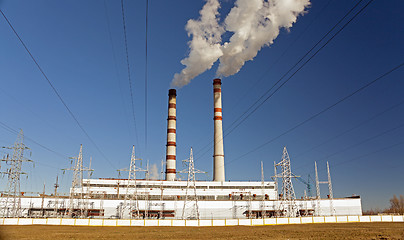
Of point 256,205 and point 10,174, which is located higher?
point 10,174

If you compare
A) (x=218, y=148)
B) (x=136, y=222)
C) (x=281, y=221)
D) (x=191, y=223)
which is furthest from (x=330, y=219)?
(x=218, y=148)

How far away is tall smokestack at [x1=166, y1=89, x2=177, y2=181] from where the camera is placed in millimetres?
87000

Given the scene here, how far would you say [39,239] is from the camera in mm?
26516

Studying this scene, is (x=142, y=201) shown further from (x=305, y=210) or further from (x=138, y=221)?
(x=305, y=210)

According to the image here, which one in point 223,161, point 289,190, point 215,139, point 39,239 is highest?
point 215,139

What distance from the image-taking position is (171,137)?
88750mm

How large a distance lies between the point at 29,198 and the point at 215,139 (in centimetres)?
4548

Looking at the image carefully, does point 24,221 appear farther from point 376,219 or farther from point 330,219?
point 376,219

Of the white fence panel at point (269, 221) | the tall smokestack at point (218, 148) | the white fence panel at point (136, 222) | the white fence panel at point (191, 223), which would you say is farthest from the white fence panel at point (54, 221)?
the tall smokestack at point (218, 148)

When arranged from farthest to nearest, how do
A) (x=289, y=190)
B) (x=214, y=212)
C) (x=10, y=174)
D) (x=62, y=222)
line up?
1. (x=214, y=212)
2. (x=289, y=190)
3. (x=10, y=174)
4. (x=62, y=222)

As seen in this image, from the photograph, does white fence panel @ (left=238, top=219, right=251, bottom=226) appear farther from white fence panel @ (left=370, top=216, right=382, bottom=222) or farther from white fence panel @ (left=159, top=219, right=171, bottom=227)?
white fence panel @ (left=370, top=216, right=382, bottom=222)

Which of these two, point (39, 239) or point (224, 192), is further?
point (224, 192)

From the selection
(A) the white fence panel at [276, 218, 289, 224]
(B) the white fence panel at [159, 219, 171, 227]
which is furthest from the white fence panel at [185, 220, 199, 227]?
(A) the white fence panel at [276, 218, 289, 224]

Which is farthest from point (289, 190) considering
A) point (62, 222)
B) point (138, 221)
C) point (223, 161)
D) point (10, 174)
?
point (10, 174)
